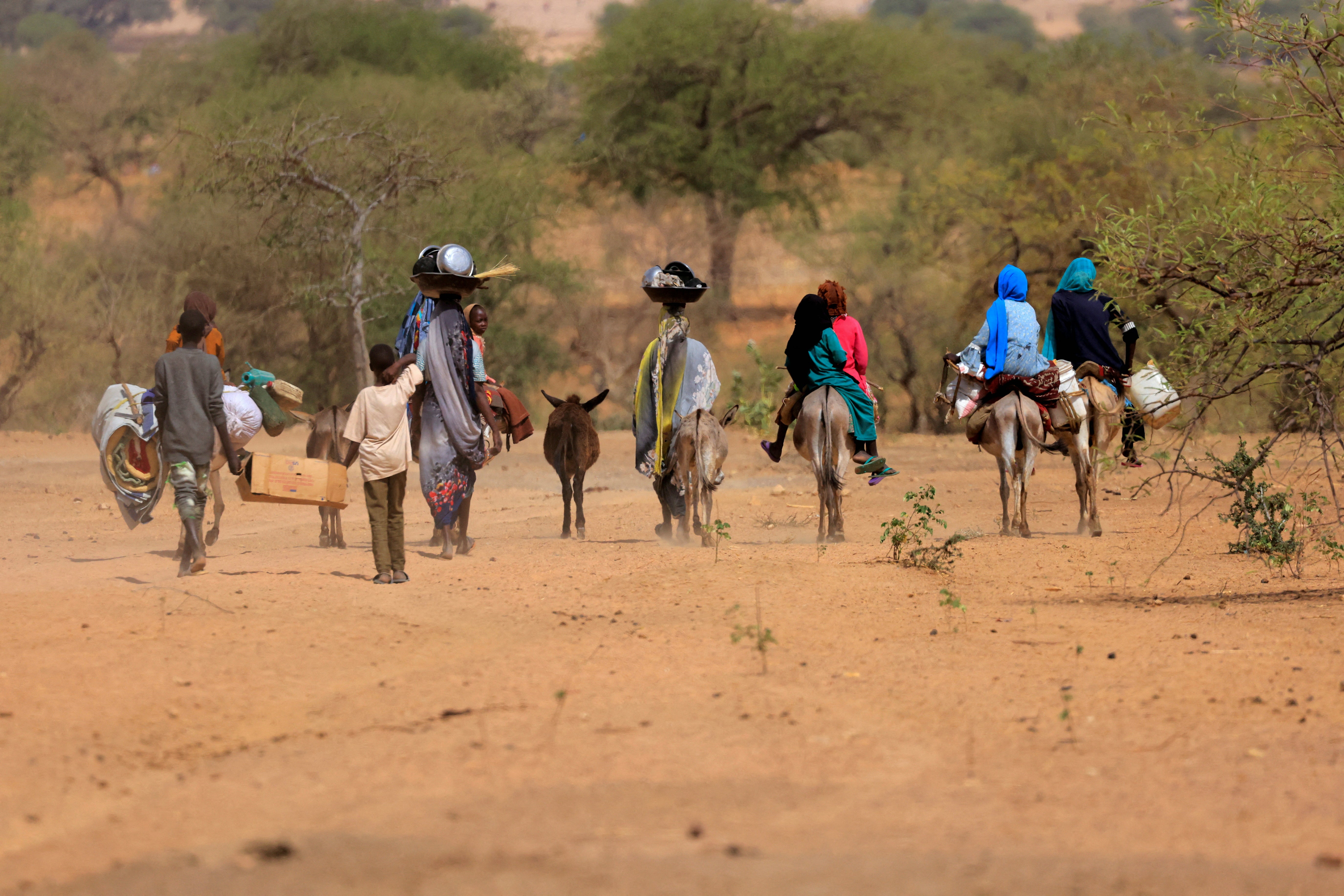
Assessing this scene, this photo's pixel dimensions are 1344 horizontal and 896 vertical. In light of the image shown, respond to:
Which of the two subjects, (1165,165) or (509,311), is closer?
(1165,165)

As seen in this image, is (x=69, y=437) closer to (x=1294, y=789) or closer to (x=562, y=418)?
(x=562, y=418)

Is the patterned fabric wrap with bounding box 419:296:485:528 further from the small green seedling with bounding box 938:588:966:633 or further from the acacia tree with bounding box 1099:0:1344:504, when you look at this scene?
the acacia tree with bounding box 1099:0:1344:504

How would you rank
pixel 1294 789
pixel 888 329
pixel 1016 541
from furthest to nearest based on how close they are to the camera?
pixel 888 329 → pixel 1016 541 → pixel 1294 789

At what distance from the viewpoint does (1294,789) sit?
471 cm

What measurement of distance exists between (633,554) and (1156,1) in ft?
16.1

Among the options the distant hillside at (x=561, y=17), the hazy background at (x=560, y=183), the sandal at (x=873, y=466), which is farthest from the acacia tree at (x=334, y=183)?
the distant hillside at (x=561, y=17)

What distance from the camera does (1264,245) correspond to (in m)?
7.72

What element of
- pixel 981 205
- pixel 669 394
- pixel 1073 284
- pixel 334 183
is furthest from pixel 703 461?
pixel 981 205

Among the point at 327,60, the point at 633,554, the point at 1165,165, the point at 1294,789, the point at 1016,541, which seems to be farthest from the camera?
the point at 327,60

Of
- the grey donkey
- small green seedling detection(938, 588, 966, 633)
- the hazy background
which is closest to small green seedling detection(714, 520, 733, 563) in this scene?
small green seedling detection(938, 588, 966, 633)

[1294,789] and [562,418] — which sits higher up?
[562,418]

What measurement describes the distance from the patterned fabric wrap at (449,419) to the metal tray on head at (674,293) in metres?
1.47

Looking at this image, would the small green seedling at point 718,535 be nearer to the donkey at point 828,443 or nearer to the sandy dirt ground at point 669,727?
the sandy dirt ground at point 669,727

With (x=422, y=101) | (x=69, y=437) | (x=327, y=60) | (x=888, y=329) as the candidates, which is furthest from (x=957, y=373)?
(x=327, y=60)
